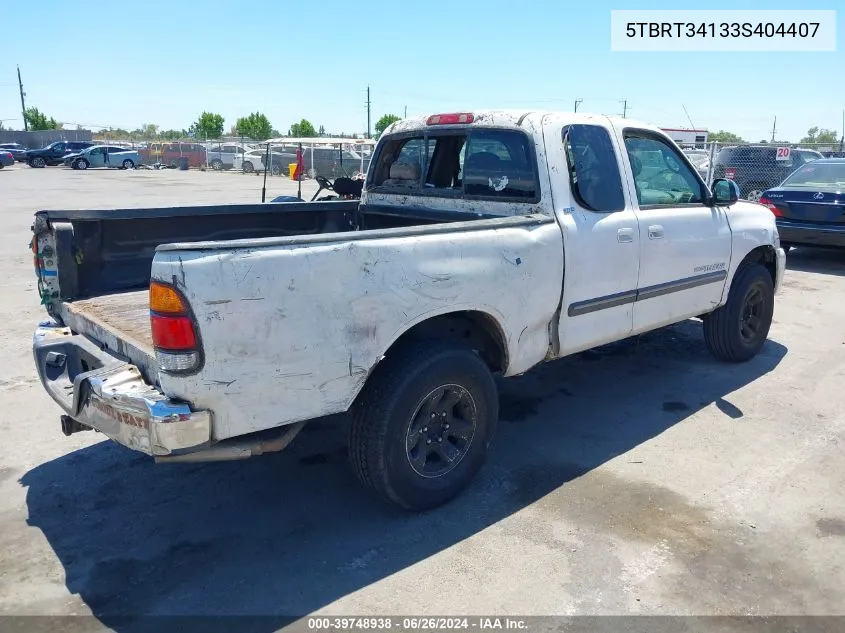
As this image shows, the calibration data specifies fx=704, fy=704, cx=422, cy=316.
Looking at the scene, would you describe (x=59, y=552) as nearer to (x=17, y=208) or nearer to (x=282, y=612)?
(x=282, y=612)

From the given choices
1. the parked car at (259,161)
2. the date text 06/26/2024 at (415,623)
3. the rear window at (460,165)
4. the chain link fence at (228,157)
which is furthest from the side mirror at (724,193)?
the parked car at (259,161)

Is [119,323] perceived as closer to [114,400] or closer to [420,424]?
[114,400]

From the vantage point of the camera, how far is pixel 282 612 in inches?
115

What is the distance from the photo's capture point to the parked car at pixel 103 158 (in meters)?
42.2

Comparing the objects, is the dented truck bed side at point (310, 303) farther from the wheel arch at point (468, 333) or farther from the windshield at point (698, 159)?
the windshield at point (698, 159)

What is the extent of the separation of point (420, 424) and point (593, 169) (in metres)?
2.04

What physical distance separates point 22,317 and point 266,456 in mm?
4288

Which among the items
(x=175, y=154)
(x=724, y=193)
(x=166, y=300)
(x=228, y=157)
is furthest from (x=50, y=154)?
(x=166, y=300)

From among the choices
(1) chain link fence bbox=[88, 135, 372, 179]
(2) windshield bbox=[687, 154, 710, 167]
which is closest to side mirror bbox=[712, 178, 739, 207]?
(2) windshield bbox=[687, 154, 710, 167]

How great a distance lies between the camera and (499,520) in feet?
11.9

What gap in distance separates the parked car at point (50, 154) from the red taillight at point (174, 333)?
47.6m

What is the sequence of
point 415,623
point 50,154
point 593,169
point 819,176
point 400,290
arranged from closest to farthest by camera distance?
point 415,623
point 400,290
point 593,169
point 819,176
point 50,154

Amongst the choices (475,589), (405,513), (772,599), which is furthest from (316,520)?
(772,599)

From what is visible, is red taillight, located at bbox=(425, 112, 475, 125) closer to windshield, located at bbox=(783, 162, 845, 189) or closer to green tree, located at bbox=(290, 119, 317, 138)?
windshield, located at bbox=(783, 162, 845, 189)
